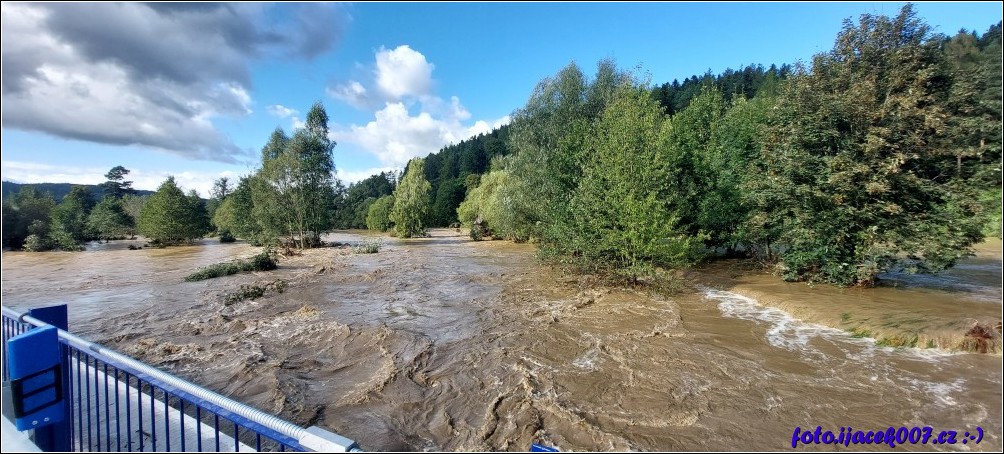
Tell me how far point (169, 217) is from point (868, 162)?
1781 inches

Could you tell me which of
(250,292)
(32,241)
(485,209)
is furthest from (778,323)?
(485,209)

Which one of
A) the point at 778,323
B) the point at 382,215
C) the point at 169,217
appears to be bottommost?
the point at 778,323

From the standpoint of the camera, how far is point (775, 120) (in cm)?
1473

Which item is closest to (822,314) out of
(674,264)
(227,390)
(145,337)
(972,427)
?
(674,264)

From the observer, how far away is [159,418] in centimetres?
454

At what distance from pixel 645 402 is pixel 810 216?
9.74 m

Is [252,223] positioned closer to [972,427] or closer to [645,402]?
[645,402]

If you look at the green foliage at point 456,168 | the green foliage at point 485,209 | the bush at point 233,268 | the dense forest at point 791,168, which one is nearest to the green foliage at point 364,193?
the green foliage at point 456,168

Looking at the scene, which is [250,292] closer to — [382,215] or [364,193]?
[382,215]

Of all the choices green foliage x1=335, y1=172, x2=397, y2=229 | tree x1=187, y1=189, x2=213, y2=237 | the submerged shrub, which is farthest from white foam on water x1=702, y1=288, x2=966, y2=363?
green foliage x1=335, y1=172, x2=397, y2=229

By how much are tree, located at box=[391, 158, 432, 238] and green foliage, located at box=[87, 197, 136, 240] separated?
22.9 metres

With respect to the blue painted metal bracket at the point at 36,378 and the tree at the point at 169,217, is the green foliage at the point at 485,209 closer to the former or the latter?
the tree at the point at 169,217

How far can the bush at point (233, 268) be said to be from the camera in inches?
730

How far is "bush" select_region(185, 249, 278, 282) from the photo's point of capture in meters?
18.5
